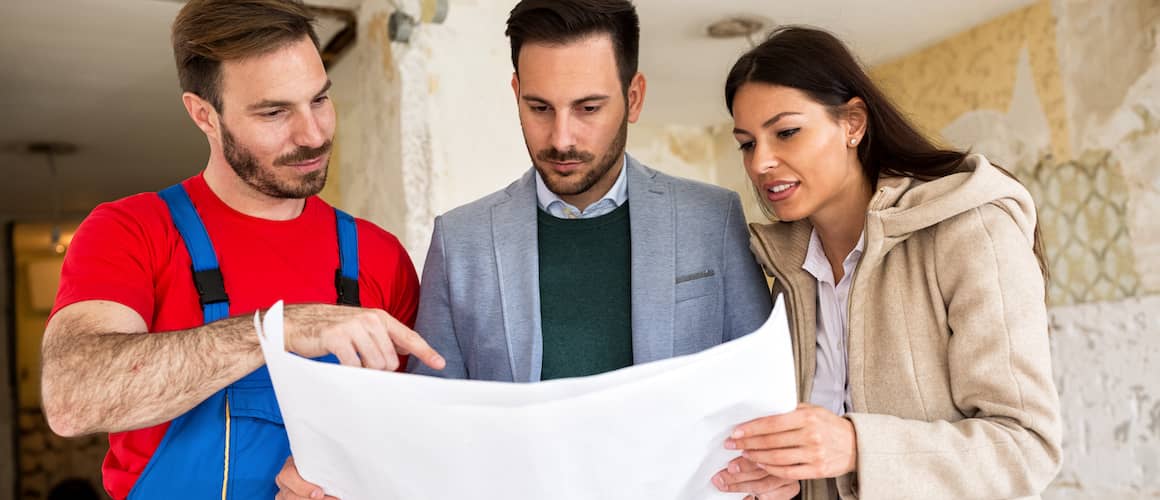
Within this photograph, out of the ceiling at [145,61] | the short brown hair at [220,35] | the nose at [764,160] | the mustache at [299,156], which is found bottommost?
the nose at [764,160]

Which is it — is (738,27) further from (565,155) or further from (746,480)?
(746,480)

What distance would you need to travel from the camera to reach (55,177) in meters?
7.69

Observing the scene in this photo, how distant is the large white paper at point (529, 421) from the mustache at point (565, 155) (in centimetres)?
73

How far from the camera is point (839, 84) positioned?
1.80 meters

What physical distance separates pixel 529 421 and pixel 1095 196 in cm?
448

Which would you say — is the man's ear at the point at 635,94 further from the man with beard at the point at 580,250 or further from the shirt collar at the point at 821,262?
the shirt collar at the point at 821,262

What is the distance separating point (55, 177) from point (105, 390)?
282 inches

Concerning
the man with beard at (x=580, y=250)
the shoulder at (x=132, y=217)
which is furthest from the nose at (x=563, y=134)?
the shoulder at (x=132, y=217)

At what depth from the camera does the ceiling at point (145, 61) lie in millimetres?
4617

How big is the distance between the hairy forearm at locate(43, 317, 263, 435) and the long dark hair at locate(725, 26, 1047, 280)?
1.01 meters

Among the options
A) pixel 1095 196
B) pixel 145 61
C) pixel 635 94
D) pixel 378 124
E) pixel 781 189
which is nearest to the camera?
pixel 781 189

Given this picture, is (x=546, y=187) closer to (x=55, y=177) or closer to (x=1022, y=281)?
(x=1022, y=281)

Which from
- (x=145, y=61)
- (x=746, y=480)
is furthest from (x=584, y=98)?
(x=145, y=61)

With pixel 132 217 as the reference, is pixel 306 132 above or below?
above
